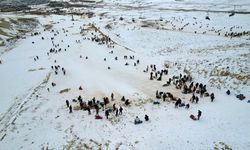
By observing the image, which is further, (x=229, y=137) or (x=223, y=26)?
(x=223, y=26)

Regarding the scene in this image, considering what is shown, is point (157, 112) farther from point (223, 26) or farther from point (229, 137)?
point (223, 26)

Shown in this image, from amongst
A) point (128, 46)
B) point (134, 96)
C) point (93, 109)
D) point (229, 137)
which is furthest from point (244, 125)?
point (128, 46)

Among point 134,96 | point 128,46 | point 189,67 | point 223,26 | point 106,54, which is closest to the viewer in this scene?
point 134,96

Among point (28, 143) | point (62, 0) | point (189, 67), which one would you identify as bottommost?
point (28, 143)

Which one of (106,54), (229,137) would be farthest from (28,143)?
(106,54)

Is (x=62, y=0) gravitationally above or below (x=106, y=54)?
above

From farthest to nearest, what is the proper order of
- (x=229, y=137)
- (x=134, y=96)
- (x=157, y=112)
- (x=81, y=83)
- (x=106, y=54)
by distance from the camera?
(x=106, y=54) → (x=81, y=83) → (x=134, y=96) → (x=157, y=112) → (x=229, y=137)

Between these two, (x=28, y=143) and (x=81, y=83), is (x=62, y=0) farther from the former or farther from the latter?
(x=28, y=143)
